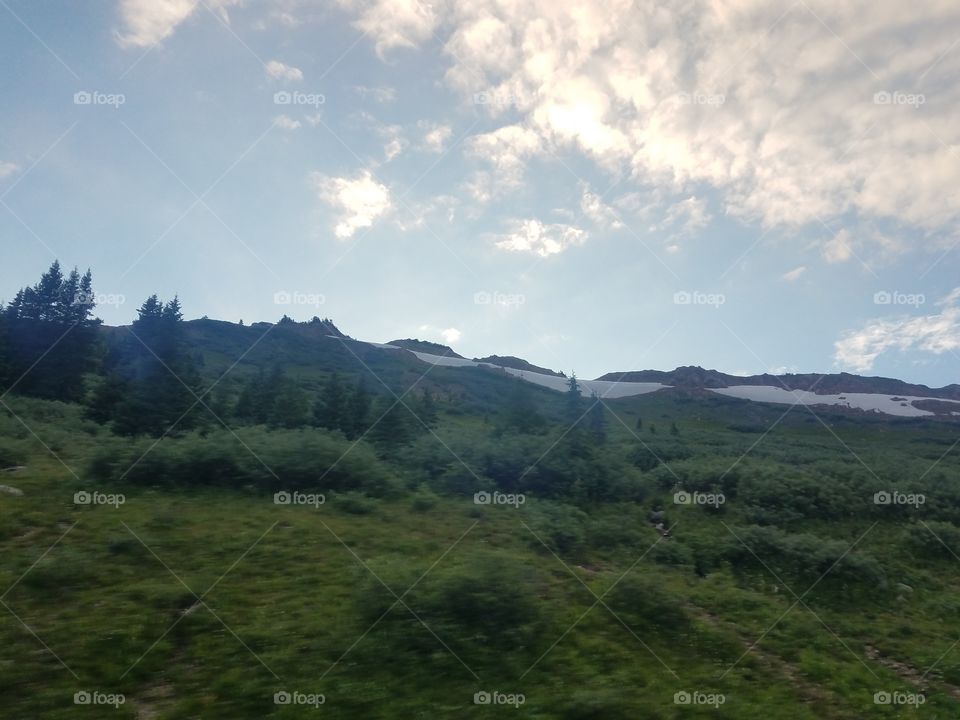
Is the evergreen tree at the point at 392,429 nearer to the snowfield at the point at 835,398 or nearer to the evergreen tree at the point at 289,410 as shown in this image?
the evergreen tree at the point at 289,410

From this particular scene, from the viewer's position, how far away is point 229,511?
16078mm

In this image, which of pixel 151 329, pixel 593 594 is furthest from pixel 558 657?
pixel 151 329

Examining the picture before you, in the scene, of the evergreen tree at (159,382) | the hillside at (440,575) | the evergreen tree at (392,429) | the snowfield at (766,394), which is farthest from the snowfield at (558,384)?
the hillside at (440,575)

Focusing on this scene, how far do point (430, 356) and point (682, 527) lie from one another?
400 feet

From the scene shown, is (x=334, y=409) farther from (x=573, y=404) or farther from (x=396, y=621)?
(x=396, y=621)

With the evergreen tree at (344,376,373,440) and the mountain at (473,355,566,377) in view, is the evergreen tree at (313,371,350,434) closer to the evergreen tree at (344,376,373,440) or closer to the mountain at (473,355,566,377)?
the evergreen tree at (344,376,373,440)

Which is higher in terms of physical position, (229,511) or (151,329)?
(151,329)

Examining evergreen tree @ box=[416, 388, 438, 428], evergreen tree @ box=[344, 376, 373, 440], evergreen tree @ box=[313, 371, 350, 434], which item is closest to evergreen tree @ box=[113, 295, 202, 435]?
evergreen tree @ box=[313, 371, 350, 434]

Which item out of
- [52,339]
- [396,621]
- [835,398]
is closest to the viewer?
[396,621]

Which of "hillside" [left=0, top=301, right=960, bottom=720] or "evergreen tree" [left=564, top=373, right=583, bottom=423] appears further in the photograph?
"evergreen tree" [left=564, top=373, right=583, bottom=423]

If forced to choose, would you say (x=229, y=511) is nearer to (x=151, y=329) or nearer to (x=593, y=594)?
(x=593, y=594)

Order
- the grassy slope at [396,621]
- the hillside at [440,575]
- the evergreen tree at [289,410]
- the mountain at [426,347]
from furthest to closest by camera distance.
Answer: the mountain at [426,347] → the evergreen tree at [289,410] → the hillside at [440,575] → the grassy slope at [396,621]

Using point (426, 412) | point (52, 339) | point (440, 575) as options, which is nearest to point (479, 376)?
point (426, 412)

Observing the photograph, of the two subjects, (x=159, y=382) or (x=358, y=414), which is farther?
(x=358, y=414)
